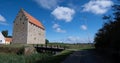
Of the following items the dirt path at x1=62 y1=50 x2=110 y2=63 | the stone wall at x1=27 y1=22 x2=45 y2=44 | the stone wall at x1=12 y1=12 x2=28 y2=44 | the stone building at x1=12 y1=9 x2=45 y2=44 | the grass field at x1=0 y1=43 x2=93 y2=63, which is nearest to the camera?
the dirt path at x1=62 y1=50 x2=110 y2=63

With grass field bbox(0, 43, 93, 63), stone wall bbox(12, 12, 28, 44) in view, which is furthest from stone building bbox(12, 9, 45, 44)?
grass field bbox(0, 43, 93, 63)

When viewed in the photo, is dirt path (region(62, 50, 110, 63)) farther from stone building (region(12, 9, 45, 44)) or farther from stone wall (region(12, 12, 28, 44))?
stone wall (region(12, 12, 28, 44))

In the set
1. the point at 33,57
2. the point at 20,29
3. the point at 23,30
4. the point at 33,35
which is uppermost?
the point at 20,29

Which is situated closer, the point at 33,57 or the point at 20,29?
the point at 33,57

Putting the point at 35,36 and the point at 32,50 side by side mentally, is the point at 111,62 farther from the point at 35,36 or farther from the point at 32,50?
the point at 35,36

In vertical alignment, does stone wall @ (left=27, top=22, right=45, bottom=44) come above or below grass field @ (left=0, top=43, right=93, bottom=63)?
above

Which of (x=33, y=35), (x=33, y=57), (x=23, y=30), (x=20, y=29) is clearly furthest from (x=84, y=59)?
(x=33, y=35)

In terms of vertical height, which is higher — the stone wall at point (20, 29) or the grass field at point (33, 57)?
the stone wall at point (20, 29)

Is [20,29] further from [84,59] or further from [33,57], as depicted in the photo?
[84,59]

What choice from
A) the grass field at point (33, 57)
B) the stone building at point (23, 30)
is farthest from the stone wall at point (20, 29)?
the grass field at point (33, 57)

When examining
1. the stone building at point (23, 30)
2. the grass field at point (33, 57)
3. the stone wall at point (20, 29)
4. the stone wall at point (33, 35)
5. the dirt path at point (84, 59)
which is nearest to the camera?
the dirt path at point (84, 59)

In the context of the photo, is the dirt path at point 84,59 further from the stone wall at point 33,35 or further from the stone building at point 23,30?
the stone wall at point 33,35

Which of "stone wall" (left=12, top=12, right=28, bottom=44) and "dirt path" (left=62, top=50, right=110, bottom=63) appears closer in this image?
"dirt path" (left=62, top=50, right=110, bottom=63)

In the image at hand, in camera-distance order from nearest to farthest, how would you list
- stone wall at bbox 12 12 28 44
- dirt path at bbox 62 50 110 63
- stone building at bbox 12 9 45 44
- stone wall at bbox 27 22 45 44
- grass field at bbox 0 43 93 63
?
dirt path at bbox 62 50 110 63
grass field at bbox 0 43 93 63
stone building at bbox 12 9 45 44
stone wall at bbox 12 12 28 44
stone wall at bbox 27 22 45 44
